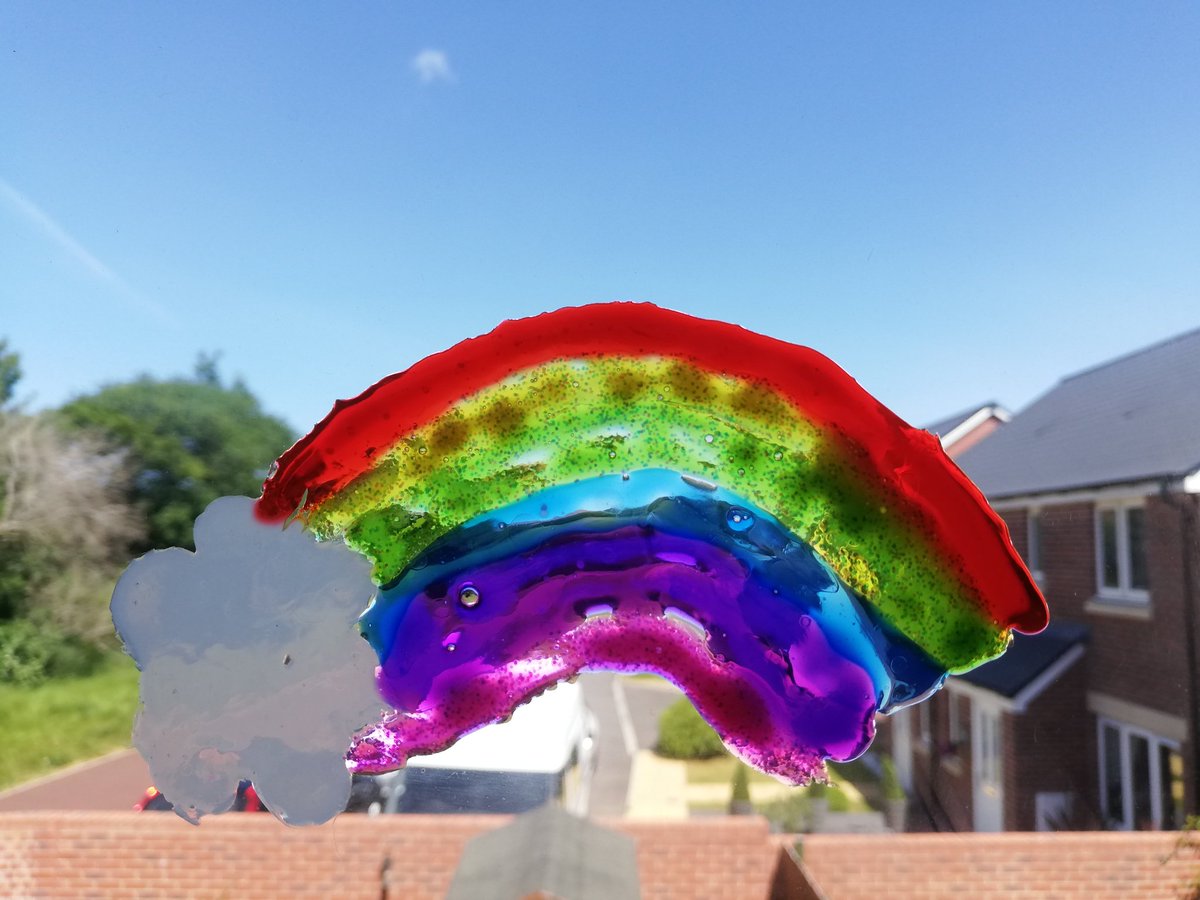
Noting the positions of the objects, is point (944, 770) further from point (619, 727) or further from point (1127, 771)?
point (619, 727)

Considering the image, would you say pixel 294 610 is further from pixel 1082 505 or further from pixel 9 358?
pixel 9 358

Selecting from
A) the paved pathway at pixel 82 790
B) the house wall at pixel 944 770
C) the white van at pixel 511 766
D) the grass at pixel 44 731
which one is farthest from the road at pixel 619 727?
the grass at pixel 44 731

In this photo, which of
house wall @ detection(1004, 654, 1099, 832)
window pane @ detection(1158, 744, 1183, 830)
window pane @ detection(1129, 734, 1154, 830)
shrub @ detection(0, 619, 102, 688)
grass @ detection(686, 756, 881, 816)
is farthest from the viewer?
grass @ detection(686, 756, 881, 816)

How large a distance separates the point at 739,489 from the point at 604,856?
202 centimetres

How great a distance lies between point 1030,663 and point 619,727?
124 inches

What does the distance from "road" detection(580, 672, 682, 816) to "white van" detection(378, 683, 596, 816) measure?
3.72 ft

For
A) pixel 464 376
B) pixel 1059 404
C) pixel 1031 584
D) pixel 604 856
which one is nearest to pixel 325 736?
pixel 464 376

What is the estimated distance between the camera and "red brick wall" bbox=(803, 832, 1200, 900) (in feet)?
8.27

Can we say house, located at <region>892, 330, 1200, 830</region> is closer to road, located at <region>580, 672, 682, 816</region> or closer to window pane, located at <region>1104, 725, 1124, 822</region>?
window pane, located at <region>1104, 725, 1124, 822</region>

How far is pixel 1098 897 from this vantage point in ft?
8.45

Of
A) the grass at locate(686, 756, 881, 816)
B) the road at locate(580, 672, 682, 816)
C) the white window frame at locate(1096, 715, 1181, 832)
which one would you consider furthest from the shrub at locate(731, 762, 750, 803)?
the white window frame at locate(1096, 715, 1181, 832)

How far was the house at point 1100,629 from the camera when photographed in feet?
8.86

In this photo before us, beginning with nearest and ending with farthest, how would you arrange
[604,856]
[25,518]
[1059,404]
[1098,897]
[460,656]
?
[460,656] → [604,856] → [1098,897] → [1059,404] → [25,518]

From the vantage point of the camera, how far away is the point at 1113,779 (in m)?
3.09
